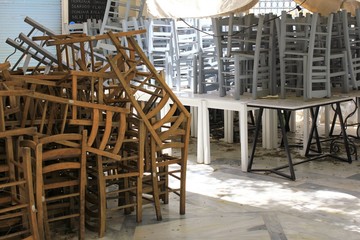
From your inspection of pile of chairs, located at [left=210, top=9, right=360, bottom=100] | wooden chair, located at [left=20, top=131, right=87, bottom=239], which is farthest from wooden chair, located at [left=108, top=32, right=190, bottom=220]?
pile of chairs, located at [left=210, top=9, right=360, bottom=100]

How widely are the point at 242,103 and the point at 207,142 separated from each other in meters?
0.64

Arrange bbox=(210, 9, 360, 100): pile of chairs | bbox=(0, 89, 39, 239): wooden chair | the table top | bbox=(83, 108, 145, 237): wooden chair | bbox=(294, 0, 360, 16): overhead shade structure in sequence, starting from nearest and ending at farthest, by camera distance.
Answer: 1. bbox=(0, 89, 39, 239): wooden chair
2. bbox=(83, 108, 145, 237): wooden chair
3. the table top
4. bbox=(210, 9, 360, 100): pile of chairs
5. bbox=(294, 0, 360, 16): overhead shade structure

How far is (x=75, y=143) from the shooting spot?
3.51 m

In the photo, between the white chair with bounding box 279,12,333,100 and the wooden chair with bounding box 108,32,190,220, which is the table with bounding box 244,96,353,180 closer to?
the white chair with bounding box 279,12,333,100

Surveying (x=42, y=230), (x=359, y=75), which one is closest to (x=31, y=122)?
(x=42, y=230)

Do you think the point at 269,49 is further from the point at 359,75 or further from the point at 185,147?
the point at 185,147

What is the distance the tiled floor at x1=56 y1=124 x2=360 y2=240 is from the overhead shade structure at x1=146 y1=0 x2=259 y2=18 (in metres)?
1.66

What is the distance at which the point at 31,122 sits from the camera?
3.71 meters

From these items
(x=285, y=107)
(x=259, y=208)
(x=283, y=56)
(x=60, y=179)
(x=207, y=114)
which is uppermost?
(x=283, y=56)

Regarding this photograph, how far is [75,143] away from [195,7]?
334 cm

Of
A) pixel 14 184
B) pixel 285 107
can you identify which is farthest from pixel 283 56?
pixel 14 184

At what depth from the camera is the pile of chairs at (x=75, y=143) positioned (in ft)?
11.1

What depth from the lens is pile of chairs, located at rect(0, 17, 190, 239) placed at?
3.38 metres

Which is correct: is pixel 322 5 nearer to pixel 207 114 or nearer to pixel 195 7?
pixel 195 7
